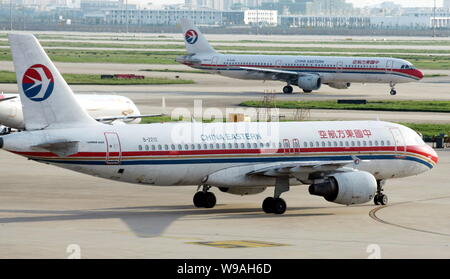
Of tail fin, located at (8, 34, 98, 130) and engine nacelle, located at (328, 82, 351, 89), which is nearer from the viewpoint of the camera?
tail fin, located at (8, 34, 98, 130)

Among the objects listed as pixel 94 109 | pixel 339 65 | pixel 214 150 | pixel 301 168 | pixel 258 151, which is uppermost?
pixel 214 150

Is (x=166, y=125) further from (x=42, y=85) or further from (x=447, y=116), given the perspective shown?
(x=447, y=116)

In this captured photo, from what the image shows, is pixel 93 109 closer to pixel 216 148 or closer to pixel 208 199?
pixel 208 199

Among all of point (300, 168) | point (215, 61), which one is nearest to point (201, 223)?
point (300, 168)

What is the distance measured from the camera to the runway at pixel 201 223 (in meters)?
37.7

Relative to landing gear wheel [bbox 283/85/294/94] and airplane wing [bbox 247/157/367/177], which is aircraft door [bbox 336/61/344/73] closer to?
landing gear wheel [bbox 283/85/294/94]

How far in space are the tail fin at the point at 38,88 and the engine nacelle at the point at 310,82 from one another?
81.1 m

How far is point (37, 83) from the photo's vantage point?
1708 inches

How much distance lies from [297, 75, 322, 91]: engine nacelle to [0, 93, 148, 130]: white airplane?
45.3 m

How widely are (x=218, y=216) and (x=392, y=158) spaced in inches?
368

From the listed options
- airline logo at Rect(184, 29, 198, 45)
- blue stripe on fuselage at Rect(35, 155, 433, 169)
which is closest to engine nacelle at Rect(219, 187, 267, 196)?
blue stripe on fuselage at Rect(35, 155, 433, 169)

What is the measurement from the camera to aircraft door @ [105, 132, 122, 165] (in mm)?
44094

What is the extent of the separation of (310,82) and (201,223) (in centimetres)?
8060
